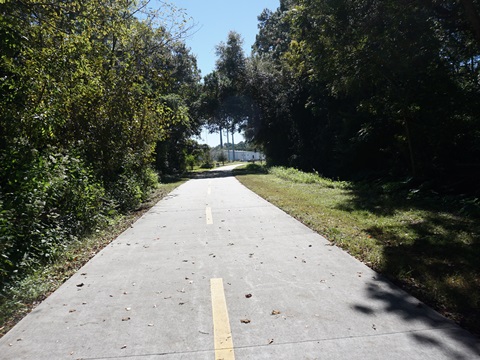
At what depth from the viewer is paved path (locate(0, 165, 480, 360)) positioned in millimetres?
3586

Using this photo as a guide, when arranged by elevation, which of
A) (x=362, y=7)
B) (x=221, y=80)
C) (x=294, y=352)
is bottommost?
(x=294, y=352)

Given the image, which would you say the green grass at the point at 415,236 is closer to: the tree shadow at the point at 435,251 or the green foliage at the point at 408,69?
the tree shadow at the point at 435,251

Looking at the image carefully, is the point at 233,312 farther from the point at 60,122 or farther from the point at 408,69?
the point at 408,69

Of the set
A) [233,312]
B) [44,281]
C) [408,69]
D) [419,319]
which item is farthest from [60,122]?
[408,69]

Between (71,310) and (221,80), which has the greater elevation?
(221,80)

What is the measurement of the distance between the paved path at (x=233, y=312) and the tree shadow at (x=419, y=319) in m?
0.01

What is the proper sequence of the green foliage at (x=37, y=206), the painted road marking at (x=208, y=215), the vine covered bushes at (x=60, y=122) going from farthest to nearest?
1. the painted road marking at (x=208, y=215)
2. the vine covered bushes at (x=60, y=122)
3. the green foliage at (x=37, y=206)

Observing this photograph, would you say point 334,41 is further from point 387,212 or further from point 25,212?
point 25,212

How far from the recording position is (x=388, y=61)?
1377 cm

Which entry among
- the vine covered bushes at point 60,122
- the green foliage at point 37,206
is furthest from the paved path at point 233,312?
the vine covered bushes at point 60,122

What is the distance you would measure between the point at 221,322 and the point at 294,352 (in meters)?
0.95

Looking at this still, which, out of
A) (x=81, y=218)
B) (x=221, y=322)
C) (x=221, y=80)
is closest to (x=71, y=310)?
(x=221, y=322)

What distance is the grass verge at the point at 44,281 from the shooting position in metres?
4.62

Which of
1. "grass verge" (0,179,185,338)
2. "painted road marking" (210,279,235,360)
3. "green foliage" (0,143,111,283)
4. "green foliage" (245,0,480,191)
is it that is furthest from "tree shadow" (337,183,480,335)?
"green foliage" (0,143,111,283)
